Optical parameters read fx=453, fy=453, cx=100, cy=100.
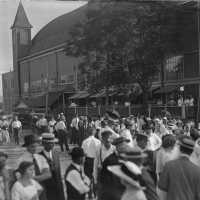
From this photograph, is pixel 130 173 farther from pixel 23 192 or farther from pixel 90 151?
pixel 90 151

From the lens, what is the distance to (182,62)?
34.2 metres

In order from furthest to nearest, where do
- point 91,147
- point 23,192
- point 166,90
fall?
point 166,90, point 91,147, point 23,192

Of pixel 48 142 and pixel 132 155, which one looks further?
pixel 48 142

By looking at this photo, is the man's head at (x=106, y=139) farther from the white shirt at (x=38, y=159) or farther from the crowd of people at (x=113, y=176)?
the white shirt at (x=38, y=159)

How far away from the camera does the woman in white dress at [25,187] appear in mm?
4781

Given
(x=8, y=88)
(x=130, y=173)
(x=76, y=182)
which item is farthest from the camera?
(x=8, y=88)

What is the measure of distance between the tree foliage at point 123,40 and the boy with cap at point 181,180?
22.9m

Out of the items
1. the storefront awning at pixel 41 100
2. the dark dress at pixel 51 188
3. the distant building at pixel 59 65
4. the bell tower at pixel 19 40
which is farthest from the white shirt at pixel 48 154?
the bell tower at pixel 19 40

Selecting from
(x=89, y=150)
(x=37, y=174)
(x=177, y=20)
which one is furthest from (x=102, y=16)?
(x=37, y=174)

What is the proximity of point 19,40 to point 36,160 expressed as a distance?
7339cm

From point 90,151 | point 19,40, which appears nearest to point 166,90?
point 90,151

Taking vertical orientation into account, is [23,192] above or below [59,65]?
below

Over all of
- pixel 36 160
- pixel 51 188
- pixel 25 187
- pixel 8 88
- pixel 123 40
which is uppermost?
pixel 123 40

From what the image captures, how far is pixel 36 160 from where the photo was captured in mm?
5836
